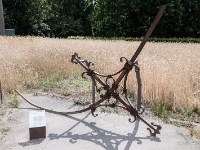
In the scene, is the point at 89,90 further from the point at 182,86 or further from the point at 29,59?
the point at 29,59

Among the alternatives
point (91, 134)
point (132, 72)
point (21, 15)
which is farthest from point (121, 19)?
point (91, 134)

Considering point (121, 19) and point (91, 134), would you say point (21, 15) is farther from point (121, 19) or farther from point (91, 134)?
point (91, 134)

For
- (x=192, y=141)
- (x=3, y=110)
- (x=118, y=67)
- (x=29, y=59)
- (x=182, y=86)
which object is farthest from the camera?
(x=29, y=59)

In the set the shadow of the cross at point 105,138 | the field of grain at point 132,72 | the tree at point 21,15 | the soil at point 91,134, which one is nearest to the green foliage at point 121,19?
the tree at point 21,15

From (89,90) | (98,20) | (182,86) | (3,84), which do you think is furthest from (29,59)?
(98,20)

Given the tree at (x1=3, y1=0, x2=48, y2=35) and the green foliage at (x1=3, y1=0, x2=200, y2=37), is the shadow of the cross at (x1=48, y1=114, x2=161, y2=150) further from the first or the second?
the tree at (x1=3, y1=0, x2=48, y2=35)

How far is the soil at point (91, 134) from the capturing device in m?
2.92

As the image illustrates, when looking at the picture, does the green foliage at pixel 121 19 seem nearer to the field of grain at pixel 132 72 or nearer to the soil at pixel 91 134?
the field of grain at pixel 132 72

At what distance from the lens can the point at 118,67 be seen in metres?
5.93

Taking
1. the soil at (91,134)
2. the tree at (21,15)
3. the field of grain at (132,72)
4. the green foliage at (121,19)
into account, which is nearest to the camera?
the soil at (91,134)

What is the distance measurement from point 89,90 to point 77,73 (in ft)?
5.23

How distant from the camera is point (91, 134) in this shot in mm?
3227

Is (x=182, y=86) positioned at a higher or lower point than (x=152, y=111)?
higher

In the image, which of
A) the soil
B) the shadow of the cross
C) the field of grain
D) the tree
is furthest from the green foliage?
the shadow of the cross
